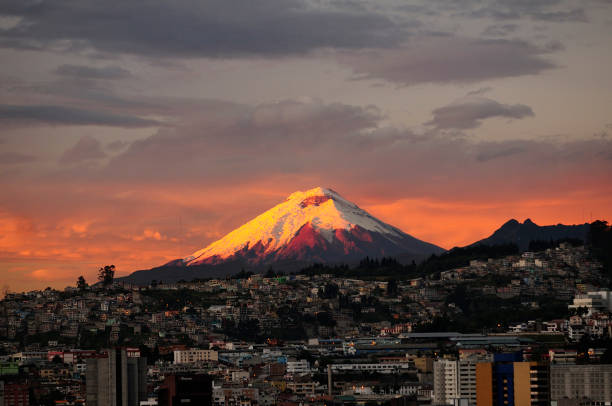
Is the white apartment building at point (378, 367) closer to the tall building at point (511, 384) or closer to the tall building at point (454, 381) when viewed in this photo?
the tall building at point (454, 381)

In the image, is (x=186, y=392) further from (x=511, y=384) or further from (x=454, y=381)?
(x=454, y=381)

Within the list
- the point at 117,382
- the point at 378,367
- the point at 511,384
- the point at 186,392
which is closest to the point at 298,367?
the point at 378,367

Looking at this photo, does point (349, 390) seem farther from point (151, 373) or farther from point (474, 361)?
point (474, 361)

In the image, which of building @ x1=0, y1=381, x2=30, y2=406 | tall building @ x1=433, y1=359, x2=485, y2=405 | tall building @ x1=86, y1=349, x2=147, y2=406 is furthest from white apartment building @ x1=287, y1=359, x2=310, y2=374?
tall building @ x1=86, y1=349, x2=147, y2=406

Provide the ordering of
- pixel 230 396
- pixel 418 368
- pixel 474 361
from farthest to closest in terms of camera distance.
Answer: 1. pixel 418 368
2. pixel 230 396
3. pixel 474 361

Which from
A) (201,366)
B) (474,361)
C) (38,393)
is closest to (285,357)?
(201,366)

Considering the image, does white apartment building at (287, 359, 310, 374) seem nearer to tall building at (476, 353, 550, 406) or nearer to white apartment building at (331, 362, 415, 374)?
white apartment building at (331, 362, 415, 374)

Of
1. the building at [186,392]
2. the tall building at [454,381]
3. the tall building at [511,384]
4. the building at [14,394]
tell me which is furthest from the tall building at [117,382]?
the tall building at [511,384]
